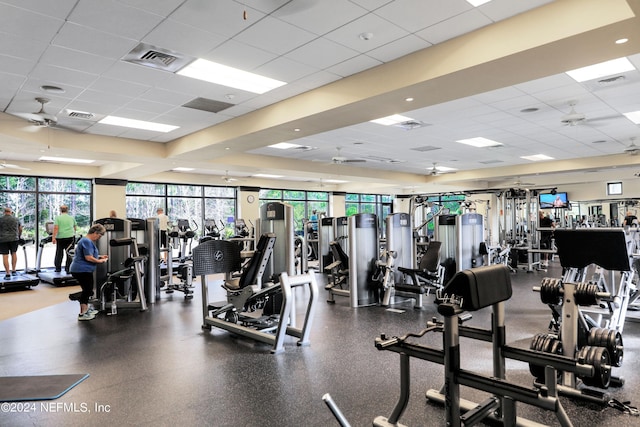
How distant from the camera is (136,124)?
6.91 metres

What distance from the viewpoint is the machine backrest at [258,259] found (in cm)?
452

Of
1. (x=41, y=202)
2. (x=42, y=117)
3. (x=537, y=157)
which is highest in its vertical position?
(x=537, y=157)

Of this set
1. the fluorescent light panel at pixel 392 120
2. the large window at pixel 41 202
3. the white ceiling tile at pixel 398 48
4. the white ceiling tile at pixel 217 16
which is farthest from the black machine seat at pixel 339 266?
the large window at pixel 41 202

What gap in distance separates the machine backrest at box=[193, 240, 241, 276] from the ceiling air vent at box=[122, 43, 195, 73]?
200cm

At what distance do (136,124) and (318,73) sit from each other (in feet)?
12.4

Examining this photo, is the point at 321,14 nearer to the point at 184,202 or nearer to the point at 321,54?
the point at 321,54

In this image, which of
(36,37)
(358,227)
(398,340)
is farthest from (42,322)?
→ (398,340)

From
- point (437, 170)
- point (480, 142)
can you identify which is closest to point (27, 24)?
point (480, 142)

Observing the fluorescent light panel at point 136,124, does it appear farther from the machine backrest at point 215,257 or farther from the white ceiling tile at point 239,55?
the machine backrest at point 215,257

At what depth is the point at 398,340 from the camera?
238 cm

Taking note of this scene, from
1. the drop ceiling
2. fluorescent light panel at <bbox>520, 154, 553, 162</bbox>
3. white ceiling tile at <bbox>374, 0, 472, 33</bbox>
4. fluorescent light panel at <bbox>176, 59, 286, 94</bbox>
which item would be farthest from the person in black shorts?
fluorescent light panel at <bbox>520, 154, 553, 162</bbox>

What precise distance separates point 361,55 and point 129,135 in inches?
210

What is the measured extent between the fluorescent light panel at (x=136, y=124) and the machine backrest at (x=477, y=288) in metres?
6.16

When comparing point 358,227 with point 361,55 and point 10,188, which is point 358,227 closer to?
point 361,55
